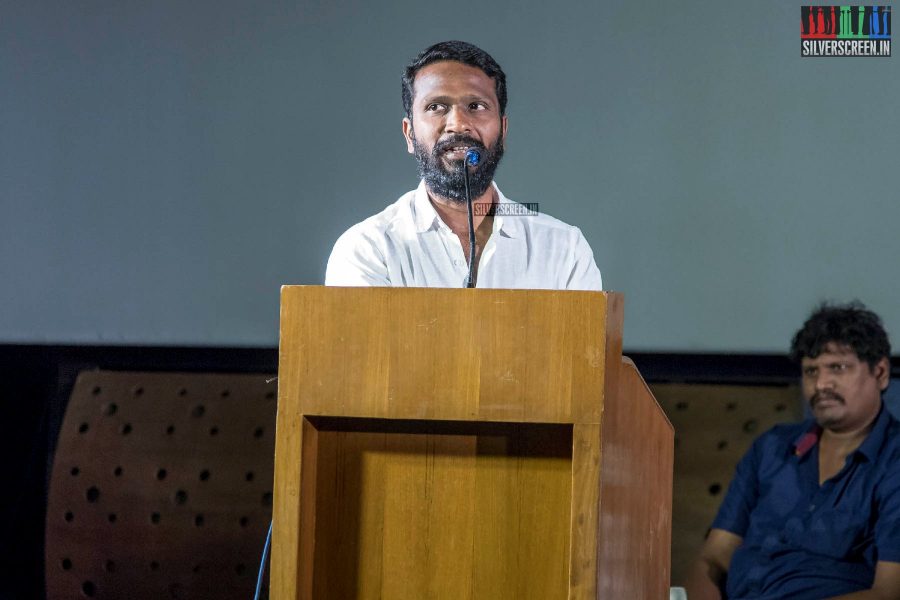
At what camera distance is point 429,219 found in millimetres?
2303

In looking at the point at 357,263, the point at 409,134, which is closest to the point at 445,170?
the point at 357,263

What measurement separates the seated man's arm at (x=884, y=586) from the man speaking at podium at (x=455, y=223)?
876 millimetres

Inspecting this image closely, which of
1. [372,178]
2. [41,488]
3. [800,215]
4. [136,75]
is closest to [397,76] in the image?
[372,178]

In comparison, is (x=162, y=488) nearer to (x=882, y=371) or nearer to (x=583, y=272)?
(x=583, y=272)

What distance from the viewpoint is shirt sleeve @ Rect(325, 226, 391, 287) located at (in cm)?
210

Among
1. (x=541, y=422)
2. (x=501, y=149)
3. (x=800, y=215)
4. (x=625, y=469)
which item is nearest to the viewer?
(x=541, y=422)

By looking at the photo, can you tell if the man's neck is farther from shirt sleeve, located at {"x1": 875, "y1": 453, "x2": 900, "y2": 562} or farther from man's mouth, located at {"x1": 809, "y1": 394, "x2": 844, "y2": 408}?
shirt sleeve, located at {"x1": 875, "y1": 453, "x2": 900, "y2": 562}

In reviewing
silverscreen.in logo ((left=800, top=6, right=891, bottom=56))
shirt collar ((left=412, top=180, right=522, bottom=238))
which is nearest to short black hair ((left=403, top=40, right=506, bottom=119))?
shirt collar ((left=412, top=180, right=522, bottom=238))

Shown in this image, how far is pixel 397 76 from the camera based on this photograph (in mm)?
2900

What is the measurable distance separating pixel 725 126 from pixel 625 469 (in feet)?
5.60

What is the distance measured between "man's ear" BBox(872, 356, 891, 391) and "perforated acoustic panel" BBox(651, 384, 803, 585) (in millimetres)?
403

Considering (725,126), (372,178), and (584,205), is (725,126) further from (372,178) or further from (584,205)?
(372,178)

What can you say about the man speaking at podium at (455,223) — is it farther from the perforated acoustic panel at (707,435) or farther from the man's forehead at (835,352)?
the perforated acoustic panel at (707,435)

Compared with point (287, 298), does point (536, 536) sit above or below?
below
